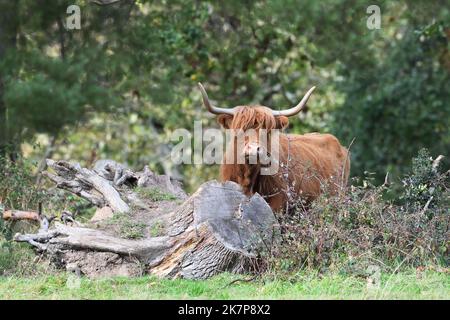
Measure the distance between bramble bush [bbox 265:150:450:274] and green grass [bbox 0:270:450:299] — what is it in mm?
232

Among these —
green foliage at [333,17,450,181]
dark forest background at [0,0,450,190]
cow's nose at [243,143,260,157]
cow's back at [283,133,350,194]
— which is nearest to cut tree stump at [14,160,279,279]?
cow's nose at [243,143,260,157]

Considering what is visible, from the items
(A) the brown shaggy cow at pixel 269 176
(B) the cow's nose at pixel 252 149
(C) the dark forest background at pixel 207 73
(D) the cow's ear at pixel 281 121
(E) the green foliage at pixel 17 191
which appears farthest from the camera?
(C) the dark forest background at pixel 207 73

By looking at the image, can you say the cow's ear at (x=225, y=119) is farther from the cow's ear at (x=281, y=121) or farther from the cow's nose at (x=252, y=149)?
the cow's nose at (x=252, y=149)

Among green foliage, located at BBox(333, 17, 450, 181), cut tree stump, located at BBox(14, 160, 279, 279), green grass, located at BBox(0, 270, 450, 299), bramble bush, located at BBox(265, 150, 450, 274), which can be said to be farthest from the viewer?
green foliage, located at BBox(333, 17, 450, 181)

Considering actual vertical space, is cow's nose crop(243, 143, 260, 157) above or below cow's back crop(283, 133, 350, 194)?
above

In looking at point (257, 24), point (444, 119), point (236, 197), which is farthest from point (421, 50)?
point (236, 197)

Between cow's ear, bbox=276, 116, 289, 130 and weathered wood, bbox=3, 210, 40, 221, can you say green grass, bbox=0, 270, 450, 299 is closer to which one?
weathered wood, bbox=3, 210, 40, 221

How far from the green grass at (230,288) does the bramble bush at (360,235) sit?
23cm

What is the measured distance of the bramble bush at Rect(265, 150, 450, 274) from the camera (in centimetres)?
733

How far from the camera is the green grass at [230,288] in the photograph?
6488mm

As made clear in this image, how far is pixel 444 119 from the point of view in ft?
64.7

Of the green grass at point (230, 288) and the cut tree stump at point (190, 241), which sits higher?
the cut tree stump at point (190, 241)

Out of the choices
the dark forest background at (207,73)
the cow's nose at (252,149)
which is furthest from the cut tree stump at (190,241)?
the dark forest background at (207,73)

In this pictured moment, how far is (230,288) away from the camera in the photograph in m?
6.93
